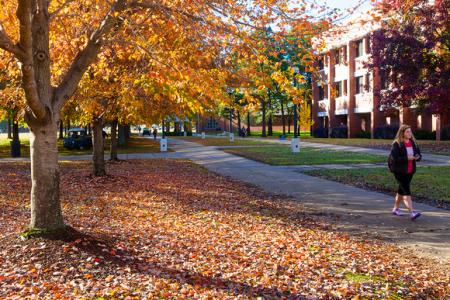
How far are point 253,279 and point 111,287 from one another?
154 cm

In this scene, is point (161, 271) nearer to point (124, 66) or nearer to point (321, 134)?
point (124, 66)

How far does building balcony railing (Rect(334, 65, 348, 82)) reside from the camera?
48184mm

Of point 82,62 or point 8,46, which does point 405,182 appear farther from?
point 8,46

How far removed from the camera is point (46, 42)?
6.14 m

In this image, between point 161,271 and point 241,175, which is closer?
point 161,271

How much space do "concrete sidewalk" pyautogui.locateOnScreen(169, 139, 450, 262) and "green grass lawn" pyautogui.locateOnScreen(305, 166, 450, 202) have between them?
0.68m

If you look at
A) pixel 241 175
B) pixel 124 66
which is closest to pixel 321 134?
pixel 241 175

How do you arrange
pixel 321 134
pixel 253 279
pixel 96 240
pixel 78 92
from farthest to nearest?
pixel 321 134 < pixel 78 92 < pixel 96 240 < pixel 253 279

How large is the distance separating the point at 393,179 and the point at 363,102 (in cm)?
3356

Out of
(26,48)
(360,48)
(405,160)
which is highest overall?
(360,48)

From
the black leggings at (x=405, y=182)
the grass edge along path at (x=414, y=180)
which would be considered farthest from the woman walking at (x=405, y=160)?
the grass edge along path at (x=414, y=180)

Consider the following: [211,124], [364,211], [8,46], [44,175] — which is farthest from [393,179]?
[211,124]

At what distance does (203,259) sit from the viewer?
19.2 ft

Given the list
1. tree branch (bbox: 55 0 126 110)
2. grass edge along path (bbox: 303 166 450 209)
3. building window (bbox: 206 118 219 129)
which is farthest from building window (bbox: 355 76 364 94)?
building window (bbox: 206 118 219 129)
